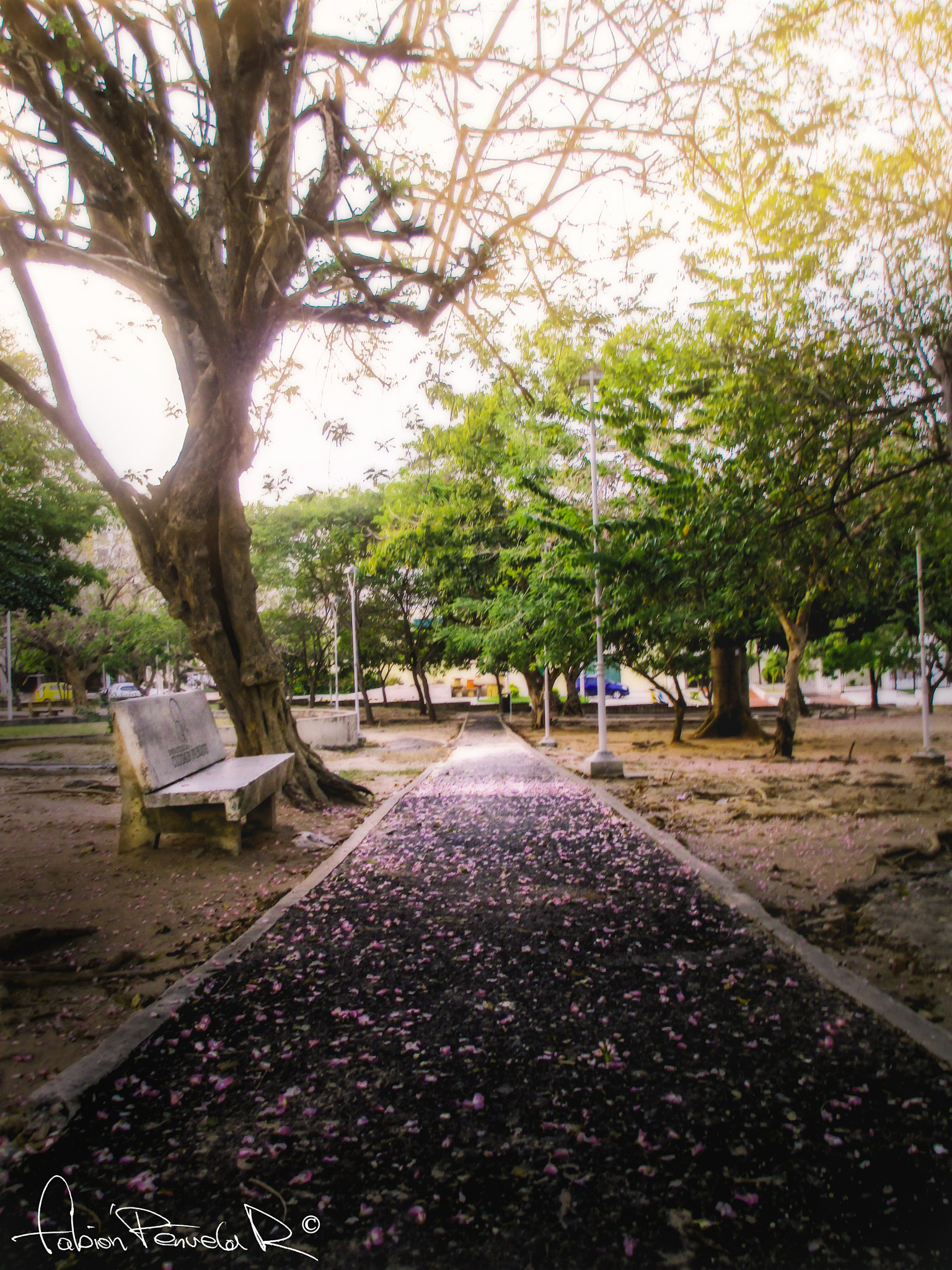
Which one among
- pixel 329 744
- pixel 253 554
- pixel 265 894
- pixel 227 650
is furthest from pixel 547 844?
pixel 253 554

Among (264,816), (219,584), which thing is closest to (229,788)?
(264,816)

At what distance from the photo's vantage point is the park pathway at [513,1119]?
2.03m

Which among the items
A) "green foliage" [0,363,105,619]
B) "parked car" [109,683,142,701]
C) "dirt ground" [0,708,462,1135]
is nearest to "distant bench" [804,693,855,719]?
"dirt ground" [0,708,462,1135]

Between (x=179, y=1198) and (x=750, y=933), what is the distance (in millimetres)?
3308

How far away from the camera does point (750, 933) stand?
4484 mm

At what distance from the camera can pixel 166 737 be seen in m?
6.94

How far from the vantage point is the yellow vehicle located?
164ft

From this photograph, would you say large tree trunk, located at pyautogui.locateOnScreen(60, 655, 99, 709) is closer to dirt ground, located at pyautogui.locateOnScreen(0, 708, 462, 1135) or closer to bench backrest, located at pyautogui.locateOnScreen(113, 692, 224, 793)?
dirt ground, located at pyautogui.locateOnScreen(0, 708, 462, 1135)

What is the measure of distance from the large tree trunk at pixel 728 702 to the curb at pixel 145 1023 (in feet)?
55.4

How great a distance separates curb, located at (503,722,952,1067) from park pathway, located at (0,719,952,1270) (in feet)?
0.27

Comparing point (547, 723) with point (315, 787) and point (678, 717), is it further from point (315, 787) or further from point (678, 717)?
point (315, 787)

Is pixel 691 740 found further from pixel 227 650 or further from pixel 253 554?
pixel 253 554

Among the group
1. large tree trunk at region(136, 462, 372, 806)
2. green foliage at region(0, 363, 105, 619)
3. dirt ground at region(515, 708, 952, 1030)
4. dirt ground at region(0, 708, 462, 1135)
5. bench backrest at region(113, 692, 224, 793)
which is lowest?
dirt ground at region(515, 708, 952, 1030)

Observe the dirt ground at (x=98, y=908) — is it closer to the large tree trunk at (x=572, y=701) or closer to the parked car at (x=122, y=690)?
the large tree trunk at (x=572, y=701)
